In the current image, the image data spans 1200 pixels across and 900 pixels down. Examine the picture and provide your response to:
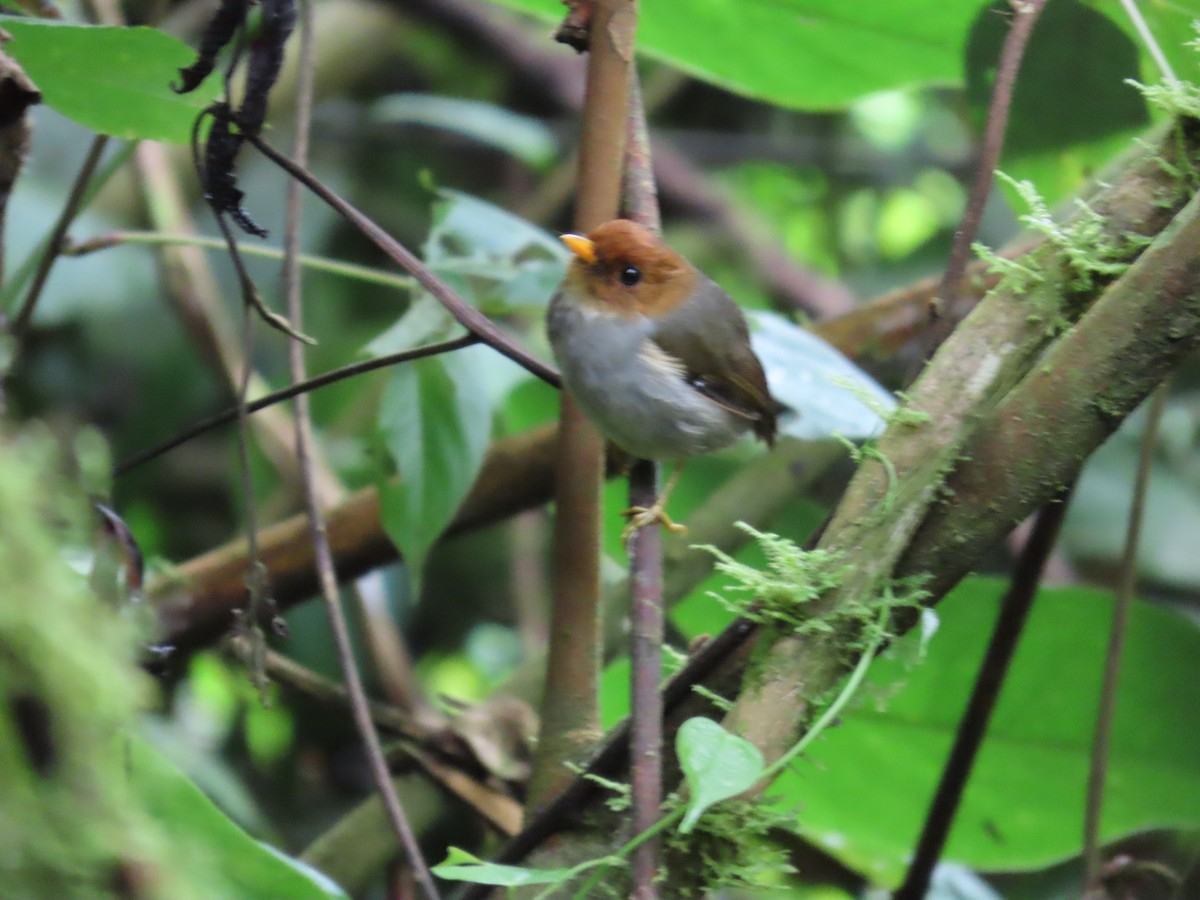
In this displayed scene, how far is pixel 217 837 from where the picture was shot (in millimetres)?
1074

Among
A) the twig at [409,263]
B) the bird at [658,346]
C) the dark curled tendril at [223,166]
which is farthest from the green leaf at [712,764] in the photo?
the bird at [658,346]

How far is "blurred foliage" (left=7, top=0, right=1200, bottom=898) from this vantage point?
1.74m

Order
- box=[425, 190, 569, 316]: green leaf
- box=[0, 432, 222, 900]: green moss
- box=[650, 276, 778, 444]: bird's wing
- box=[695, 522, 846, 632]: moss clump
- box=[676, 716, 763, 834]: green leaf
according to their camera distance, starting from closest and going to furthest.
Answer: box=[0, 432, 222, 900]: green moss
box=[676, 716, 763, 834]: green leaf
box=[695, 522, 846, 632]: moss clump
box=[425, 190, 569, 316]: green leaf
box=[650, 276, 778, 444]: bird's wing

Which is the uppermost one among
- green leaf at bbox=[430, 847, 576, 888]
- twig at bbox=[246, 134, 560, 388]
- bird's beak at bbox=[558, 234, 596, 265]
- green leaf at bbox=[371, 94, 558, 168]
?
twig at bbox=[246, 134, 560, 388]

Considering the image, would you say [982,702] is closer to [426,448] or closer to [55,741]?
[426,448]

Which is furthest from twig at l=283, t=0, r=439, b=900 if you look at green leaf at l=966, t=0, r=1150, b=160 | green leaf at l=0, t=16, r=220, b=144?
green leaf at l=966, t=0, r=1150, b=160

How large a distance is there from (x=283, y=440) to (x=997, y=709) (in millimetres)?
1642

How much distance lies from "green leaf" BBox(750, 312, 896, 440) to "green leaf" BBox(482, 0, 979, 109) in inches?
24.3

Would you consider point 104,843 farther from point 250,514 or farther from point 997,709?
point 997,709

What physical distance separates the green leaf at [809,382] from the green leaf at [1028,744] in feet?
1.52

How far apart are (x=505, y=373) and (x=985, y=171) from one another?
1171 millimetres

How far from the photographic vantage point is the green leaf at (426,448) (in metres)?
1.69

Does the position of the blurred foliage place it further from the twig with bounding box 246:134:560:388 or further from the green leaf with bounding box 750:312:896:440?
the twig with bounding box 246:134:560:388

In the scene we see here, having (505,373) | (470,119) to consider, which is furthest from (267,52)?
(470,119)
